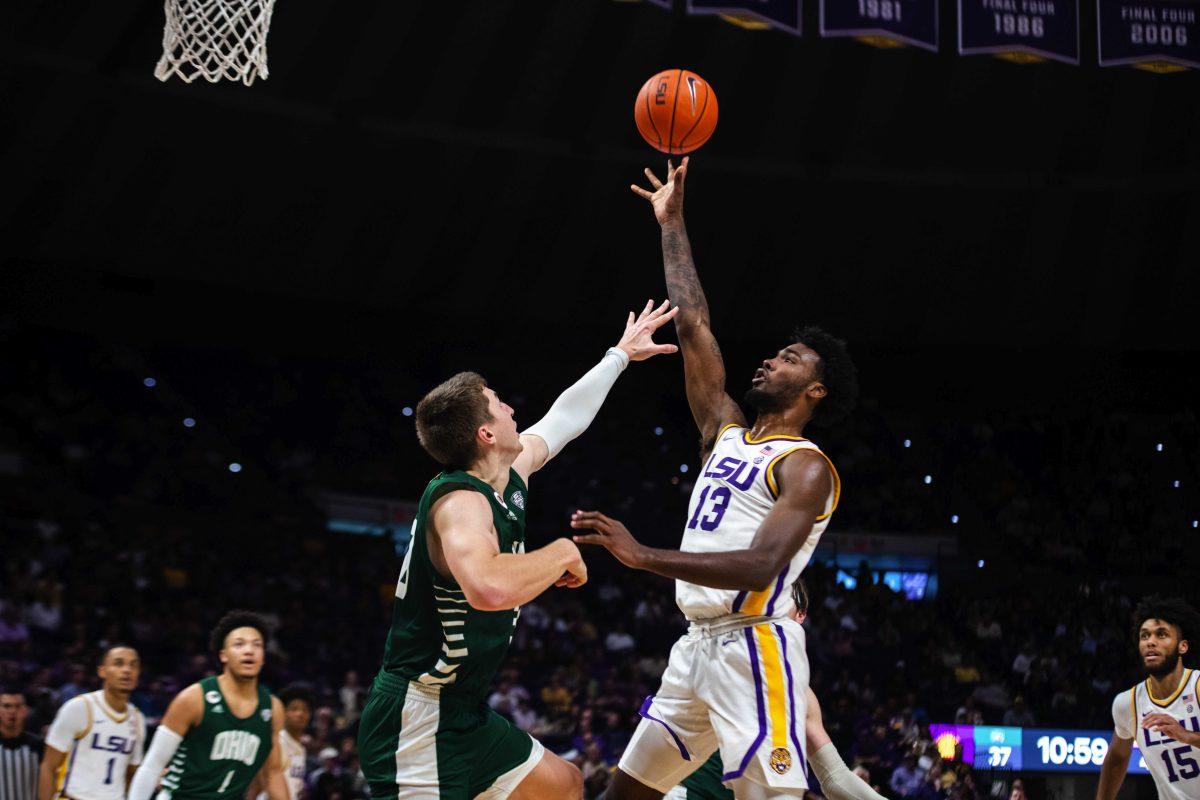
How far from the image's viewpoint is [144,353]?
1767cm

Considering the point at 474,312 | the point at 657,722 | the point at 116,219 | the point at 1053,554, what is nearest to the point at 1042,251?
the point at 1053,554

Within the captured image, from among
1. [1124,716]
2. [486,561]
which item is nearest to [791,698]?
[486,561]

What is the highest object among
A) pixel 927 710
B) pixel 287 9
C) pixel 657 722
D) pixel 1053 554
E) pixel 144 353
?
pixel 287 9

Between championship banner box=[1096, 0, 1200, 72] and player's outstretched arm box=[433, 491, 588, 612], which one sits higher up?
championship banner box=[1096, 0, 1200, 72]

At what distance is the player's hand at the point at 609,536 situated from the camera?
12.0ft

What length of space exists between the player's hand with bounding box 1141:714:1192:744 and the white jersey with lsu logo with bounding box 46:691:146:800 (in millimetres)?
5483

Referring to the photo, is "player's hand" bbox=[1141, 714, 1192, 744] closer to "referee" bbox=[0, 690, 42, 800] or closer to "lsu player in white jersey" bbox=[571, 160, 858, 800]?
"lsu player in white jersey" bbox=[571, 160, 858, 800]

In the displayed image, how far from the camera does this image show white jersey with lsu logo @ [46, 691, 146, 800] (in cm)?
723

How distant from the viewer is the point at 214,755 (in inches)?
239

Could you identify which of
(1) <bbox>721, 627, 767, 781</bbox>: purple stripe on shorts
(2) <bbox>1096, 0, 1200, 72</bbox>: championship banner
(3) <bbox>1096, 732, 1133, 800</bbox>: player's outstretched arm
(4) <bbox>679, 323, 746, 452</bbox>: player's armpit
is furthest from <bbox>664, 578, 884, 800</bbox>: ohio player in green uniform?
(2) <bbox>1096, 0, 1200, 72</bbox>: championship banner

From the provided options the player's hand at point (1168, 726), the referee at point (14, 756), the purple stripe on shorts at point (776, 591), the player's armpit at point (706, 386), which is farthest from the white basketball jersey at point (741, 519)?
the referee at point (14, 756)

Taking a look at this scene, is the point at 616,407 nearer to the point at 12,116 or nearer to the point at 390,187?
the point at 390,187

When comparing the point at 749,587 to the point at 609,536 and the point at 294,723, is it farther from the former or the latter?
the point at 294,723

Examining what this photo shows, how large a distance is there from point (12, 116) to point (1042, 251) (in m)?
13.4
